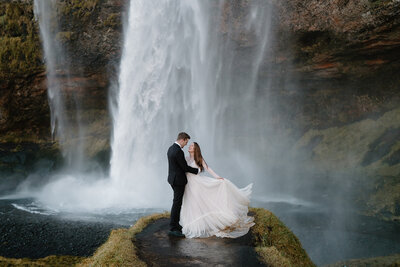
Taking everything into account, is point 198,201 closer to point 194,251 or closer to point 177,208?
point 177,208

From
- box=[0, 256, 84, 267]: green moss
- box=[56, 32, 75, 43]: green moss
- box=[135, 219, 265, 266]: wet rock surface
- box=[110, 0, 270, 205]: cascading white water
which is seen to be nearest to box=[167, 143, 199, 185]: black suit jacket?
box=[135, 219, 265, 266]: wet rock surface

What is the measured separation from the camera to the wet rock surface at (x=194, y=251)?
5.46 m

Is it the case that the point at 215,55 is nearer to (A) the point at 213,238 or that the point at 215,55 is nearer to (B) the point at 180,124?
(B) the point at 180,124

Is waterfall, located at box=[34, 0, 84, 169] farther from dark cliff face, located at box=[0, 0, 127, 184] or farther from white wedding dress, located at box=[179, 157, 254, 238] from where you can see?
white wedding dress, located at box=[179, 157, 254, 238]

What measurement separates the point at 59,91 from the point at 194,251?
707 inches

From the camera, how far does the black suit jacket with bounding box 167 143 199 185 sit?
21.9 feet

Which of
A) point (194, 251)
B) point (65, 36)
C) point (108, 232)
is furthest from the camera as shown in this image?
point (65, 36)

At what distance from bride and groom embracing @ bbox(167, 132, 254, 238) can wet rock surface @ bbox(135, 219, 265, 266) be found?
A: 249 millimetres

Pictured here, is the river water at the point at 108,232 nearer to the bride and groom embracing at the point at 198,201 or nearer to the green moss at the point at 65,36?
the bride and groom embracing at the point at 198,201

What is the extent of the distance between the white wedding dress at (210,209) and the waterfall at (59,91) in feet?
52.6

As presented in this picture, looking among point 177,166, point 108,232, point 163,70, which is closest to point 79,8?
point 163,70

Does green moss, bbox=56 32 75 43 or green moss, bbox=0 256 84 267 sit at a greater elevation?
green moss, bbox=56 32 75 43

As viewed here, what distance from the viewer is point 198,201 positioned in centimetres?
696

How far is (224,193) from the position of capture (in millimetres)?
6961
